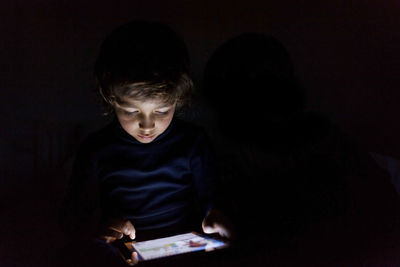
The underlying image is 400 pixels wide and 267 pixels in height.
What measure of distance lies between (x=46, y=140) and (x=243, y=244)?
54 centimetres

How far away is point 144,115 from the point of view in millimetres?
662

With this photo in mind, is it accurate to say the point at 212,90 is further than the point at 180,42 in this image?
Yes

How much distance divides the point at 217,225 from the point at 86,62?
50cm

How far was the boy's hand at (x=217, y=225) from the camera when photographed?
739mm

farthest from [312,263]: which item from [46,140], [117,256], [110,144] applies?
[46,140]

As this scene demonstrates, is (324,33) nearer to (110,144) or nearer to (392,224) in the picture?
(392,224)

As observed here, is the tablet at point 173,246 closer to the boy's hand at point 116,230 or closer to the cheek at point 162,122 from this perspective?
the boy's hand at point 116,230

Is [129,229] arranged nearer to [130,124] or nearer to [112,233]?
[112,233]

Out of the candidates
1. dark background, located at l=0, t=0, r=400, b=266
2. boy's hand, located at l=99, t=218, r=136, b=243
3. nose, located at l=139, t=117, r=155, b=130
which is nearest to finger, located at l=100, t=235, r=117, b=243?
boy's hand, located at l=99, t=218, r=136, b=243

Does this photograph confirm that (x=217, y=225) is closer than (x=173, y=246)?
No

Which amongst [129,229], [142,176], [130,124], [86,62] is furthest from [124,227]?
[86,62]

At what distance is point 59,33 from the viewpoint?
84 cm

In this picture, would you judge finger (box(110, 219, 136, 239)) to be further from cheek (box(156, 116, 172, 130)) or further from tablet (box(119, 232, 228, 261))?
cheek (box(156, 116, 172, 130))

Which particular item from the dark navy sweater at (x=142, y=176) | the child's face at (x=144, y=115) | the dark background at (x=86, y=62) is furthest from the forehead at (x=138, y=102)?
the dark background at (x=86, y=62)
